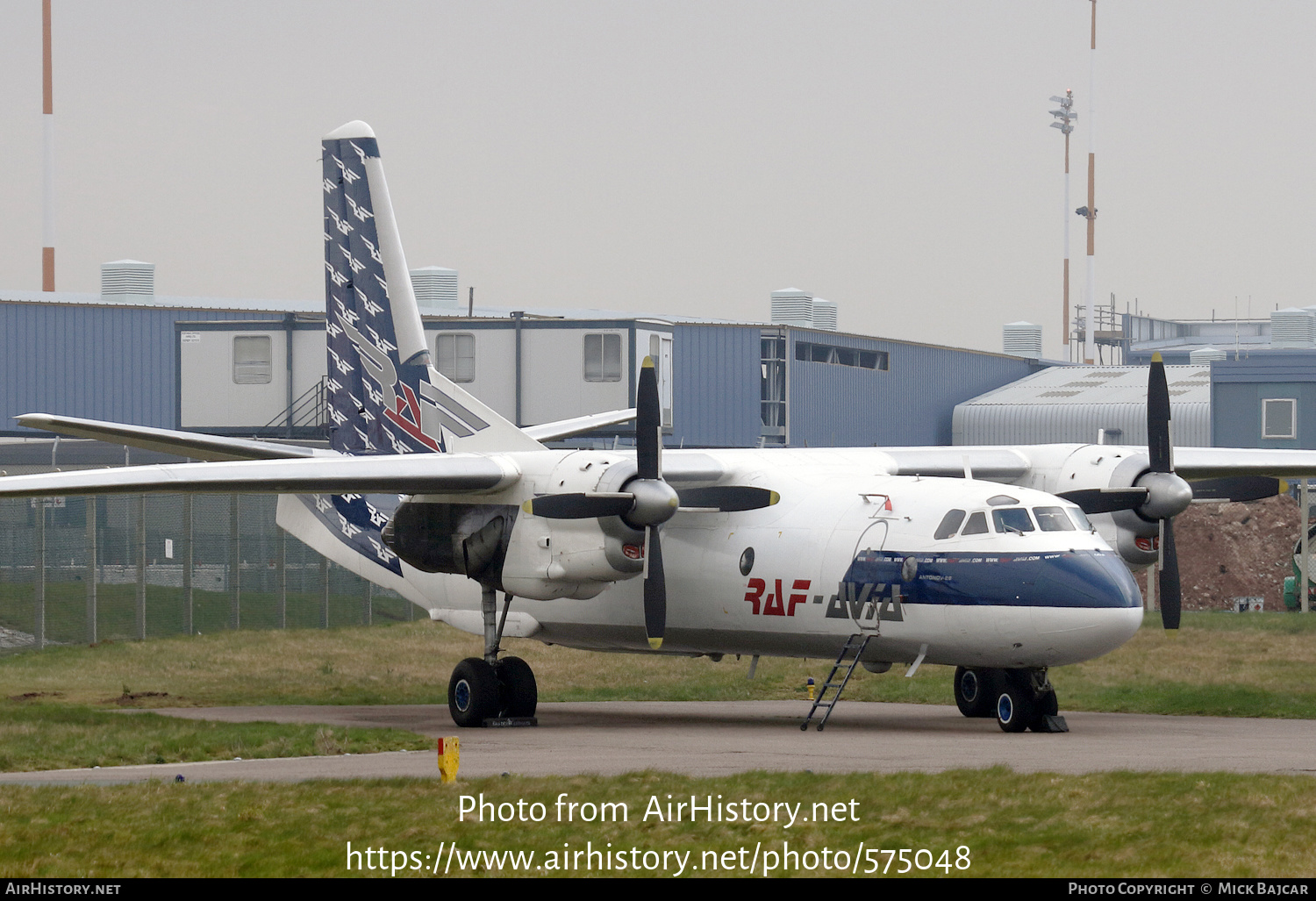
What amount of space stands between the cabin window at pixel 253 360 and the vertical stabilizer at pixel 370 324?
2291 centimetres

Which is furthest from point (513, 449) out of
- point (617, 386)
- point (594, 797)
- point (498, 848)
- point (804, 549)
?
point (617, 386)

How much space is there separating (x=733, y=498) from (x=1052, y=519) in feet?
13.2

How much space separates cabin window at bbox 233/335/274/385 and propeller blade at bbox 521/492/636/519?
1189 inches

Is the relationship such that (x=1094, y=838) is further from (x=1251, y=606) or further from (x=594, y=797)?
(x=1251, y=606)

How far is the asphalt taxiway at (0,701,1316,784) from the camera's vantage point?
51.1 feet

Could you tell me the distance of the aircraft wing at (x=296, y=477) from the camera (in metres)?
19.0

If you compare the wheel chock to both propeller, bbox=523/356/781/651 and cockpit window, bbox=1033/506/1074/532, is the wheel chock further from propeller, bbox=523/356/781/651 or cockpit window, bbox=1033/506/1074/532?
cockpit window, bbox=1033/506/1074/532

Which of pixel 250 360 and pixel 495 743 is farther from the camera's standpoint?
pixel 250 360

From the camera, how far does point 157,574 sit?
33.4 m

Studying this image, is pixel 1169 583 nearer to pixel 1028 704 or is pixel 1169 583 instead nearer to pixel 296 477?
pixel 1028 704

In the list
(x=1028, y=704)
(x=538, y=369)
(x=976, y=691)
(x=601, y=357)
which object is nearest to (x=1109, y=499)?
(x=976, y=691)

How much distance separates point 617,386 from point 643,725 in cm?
2640

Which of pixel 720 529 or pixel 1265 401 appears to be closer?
pixel 720 529

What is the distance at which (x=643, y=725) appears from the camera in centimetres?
2194
